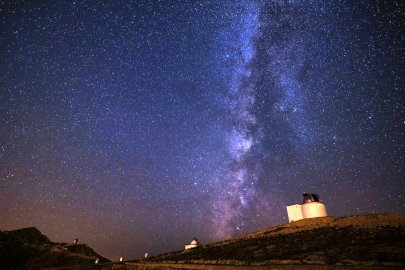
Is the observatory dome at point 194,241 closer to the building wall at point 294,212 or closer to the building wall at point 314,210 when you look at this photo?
the building wall at point 294,212

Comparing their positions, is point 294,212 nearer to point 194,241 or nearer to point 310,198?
point 310,198

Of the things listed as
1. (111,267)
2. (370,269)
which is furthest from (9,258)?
(370,269)

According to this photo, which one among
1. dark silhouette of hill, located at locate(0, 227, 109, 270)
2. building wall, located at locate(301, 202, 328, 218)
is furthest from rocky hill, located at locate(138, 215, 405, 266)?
dark silhouette of hill, located at locate(0, 227, 109, 270)

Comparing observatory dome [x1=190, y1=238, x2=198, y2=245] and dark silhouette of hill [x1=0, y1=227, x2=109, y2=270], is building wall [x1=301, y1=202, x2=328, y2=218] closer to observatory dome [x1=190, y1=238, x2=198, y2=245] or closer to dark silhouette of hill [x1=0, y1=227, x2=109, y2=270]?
observatory dome [x1=190, y1=238, x2=198, y2=245]

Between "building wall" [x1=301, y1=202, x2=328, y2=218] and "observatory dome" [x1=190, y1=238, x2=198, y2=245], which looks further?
"observatory dome" [x1=190, y1=238, x2=198, y2=245]

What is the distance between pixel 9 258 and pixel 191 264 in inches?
1421

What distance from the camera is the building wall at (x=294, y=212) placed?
30.8 meters

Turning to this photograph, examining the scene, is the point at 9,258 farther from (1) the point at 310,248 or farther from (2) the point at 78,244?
(1) the point at 310,248

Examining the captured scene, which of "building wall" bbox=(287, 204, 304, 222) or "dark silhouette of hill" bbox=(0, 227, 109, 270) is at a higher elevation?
"building wall" bbox=(287, 204, 304, 222)

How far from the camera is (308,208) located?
29109mm

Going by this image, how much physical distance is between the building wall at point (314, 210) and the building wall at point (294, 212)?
150cm

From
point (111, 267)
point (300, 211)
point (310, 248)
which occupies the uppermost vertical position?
point (300, 211)

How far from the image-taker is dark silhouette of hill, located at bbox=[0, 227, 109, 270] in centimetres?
3422

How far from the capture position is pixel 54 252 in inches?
1501
